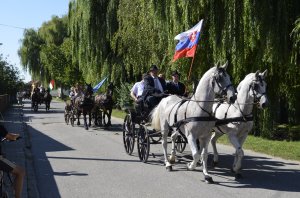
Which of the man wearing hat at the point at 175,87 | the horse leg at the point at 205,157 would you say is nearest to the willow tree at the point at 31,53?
the man wearing hat at the point at 175,87

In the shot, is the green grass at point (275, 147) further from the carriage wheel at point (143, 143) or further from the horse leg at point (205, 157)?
the carriage wheel at point (143, 143)

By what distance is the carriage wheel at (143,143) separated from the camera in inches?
414

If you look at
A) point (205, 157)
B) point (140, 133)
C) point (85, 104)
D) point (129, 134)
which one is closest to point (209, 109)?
point (205, 157)

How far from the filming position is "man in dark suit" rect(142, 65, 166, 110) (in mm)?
10812

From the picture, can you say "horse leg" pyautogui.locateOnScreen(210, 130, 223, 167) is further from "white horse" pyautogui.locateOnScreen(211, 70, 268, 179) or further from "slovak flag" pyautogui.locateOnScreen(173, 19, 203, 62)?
"slovak flag" pyautogui.locateOnScreen(173, 19, 203, 62)

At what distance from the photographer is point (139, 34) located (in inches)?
882

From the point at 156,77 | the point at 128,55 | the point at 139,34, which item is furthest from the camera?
the point at 128,55

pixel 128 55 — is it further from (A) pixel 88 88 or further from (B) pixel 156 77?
(B) pixel 156 77

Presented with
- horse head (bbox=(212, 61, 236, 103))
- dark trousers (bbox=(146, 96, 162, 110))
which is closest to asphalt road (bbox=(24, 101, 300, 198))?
dark trousers (bbox=(146, 96, 162, 110))

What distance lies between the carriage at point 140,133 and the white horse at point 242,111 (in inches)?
54.8

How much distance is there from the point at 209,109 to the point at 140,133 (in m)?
2.90

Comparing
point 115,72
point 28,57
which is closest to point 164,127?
point 115,72

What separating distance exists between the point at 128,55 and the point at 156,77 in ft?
47.4

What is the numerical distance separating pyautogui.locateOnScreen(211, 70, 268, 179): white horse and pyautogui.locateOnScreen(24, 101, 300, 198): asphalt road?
0.64 metres
